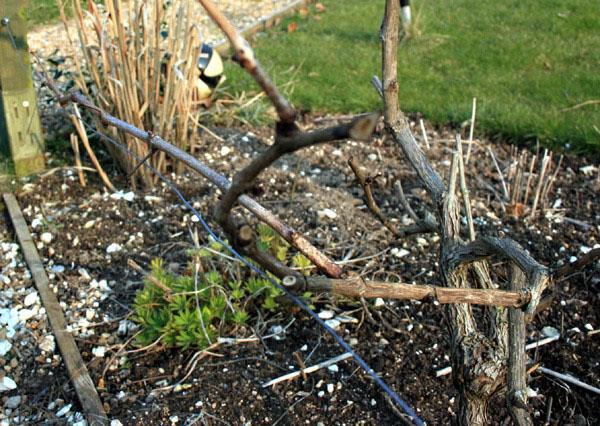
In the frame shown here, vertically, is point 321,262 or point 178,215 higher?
point 321,262

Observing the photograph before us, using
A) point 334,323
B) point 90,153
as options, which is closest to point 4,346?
point 90,153

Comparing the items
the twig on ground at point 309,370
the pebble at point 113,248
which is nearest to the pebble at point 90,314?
the pebble at point 113,248

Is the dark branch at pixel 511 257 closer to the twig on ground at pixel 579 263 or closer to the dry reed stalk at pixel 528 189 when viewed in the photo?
the twig on ground at pixel 579 263

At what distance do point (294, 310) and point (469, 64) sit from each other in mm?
3329

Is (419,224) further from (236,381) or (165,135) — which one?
(165,135)

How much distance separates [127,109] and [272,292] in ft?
4.68

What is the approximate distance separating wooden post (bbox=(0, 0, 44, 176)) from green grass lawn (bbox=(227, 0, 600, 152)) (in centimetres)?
160

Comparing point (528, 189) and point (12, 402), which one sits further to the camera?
point (528, 189)

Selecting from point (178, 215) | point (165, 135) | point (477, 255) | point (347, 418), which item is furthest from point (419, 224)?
point (165, 135)

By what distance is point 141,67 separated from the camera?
3732mm

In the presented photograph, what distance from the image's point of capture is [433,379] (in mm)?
2623

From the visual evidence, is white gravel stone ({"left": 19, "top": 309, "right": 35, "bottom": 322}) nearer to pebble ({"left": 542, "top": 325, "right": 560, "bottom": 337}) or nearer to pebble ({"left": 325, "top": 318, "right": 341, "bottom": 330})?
pebble ({"left": 325, "top": 318, "right": 341, "bottom": 330})

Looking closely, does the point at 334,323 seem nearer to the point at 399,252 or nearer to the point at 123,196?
the point at 399,252

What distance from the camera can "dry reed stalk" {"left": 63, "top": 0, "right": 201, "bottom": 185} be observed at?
3.59m
